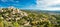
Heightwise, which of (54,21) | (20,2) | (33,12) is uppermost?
(20,2)

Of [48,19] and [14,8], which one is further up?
[14,8]

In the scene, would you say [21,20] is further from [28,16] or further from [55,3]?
[55,3]

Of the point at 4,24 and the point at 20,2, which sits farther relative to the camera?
the point at 20,2

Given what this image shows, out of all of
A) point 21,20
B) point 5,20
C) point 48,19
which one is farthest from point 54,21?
point 5,20

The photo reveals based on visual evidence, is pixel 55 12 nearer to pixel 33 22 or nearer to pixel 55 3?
pixel 55 3

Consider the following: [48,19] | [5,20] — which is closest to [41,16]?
[48,19]

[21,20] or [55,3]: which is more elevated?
[55,3]
